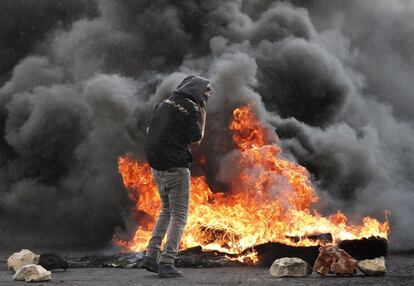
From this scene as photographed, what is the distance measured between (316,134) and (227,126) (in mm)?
2404

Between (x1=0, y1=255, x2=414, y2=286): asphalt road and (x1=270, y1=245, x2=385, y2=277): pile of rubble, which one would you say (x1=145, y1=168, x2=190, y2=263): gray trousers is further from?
(x1=270, y1=245, x2=385, y2=277): pile of rubble

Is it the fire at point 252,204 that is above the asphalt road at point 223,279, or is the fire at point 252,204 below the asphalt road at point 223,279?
above

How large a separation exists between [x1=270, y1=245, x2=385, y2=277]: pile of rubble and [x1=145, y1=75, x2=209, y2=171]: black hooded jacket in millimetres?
1524

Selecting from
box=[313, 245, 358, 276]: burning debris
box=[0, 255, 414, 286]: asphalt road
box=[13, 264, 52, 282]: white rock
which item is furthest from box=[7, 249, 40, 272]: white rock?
box=[313, 245, 358, 276]: burning debris

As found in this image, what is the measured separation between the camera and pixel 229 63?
38.2 ft

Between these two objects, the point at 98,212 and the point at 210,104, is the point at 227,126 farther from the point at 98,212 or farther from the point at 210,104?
the point at 98,212

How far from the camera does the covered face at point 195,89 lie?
5895 millimetres

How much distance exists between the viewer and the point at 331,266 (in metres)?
6.07

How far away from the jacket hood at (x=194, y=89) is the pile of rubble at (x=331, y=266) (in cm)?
198

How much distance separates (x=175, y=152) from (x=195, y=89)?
71 centimetres

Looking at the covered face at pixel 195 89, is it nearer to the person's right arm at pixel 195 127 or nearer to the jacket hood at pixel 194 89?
the jacket hood at pixel 194 89

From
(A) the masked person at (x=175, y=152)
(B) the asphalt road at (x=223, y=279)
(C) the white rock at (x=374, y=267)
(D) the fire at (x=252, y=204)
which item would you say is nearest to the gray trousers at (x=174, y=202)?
(A) the masked person at (x=175, y=152)

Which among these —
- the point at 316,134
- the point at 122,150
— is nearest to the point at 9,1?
the point at 122,150

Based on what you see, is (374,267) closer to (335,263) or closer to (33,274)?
(335,263)
